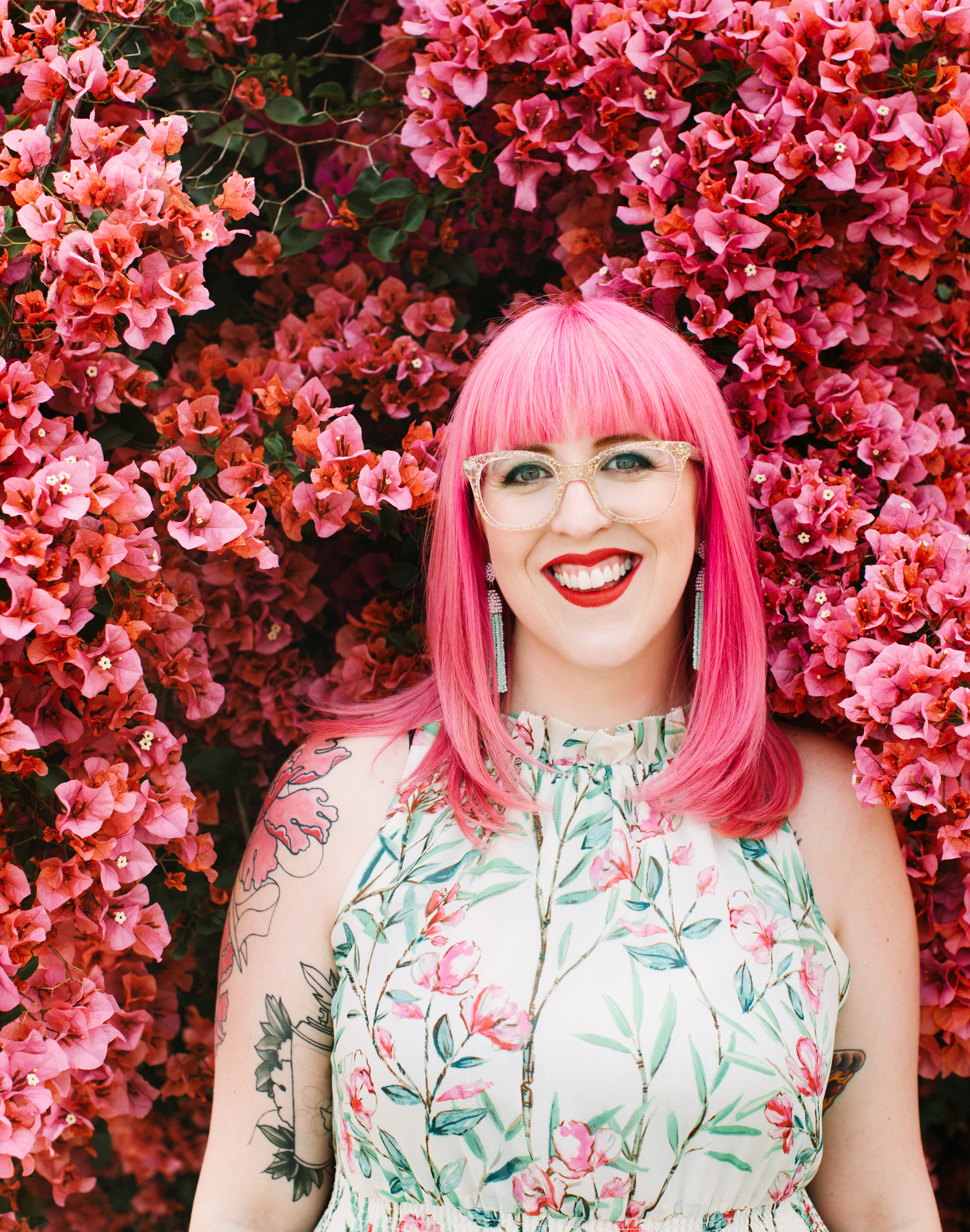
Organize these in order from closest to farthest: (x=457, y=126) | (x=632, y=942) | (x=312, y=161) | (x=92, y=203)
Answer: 1. (x=92, y=203)
2. (x=632, y=942)
3. (x=457, y=126)
4. (x=312, y=161)

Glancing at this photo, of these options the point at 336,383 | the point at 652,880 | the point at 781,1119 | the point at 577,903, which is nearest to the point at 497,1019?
the point at 577,903

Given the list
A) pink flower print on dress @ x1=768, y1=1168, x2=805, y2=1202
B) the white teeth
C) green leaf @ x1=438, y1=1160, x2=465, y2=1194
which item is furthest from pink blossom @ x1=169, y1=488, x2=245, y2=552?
pink flower print on dress @ x1=768, y1=1168, x2=805, y2=1202

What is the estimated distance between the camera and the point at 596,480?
161 cm

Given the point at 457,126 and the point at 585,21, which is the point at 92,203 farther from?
the point at 585,21

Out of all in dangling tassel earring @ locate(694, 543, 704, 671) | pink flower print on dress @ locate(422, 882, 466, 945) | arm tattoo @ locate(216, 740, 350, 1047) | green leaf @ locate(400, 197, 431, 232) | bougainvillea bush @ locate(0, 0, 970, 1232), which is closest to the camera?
bougainvillea bush @ locate(0, 0, 970, 1232)

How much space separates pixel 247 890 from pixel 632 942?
0.59 meters

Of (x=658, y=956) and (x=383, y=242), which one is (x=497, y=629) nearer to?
(x=658, y=956)

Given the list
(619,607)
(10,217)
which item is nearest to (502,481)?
(619,607)

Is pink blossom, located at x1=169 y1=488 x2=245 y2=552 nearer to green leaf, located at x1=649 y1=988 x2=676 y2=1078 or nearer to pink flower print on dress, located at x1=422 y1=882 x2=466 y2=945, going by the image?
pink flower print on dress, located at x1=422 y1=882 x2=466 y2=945

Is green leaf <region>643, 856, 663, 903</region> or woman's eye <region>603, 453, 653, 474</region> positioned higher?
woman's eye <region>603, 453, 653, 474</region>

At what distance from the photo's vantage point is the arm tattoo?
1.68m

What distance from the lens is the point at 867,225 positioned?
175 centimetres

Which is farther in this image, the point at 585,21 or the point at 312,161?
the point at 312,161

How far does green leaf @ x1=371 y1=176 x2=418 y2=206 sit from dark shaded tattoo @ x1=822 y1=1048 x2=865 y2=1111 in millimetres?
1547
